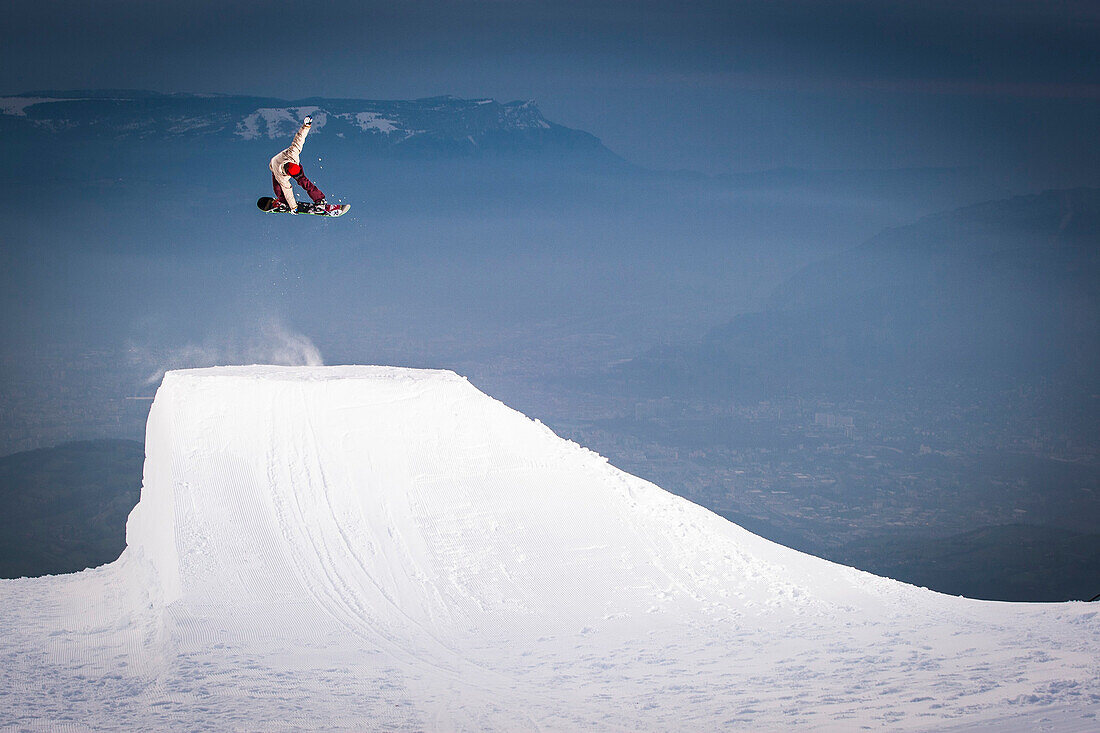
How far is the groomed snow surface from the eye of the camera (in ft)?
38.1

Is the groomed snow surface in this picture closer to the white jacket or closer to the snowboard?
the snowboard

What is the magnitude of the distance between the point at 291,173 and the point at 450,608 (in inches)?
281

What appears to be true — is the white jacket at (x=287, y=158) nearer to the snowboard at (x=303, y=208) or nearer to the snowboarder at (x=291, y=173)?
the snowboarder at (x=291, y=173)

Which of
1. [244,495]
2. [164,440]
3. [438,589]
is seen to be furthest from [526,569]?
[164,440]

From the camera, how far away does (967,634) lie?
551 inches

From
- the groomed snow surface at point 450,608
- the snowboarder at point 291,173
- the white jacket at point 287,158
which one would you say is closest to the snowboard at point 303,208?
the snowboarder at point 291,173

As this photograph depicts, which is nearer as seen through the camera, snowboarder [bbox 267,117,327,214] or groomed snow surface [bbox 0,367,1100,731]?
groomed snow surface [bbox 0,367,1100,731]

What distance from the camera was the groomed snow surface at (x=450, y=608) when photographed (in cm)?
1161

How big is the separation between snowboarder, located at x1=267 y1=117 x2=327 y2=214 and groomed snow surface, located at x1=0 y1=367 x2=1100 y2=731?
6.16m

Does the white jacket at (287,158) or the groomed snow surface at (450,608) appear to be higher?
the white jacket at (287,158)

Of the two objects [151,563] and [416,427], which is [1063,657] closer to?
[416,427]

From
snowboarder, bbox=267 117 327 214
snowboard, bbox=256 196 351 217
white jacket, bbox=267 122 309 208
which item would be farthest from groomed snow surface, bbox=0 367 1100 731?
white jacket, bbox=267 122 309 208

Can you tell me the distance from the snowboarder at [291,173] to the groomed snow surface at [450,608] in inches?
243

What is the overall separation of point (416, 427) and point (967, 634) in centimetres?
1061
